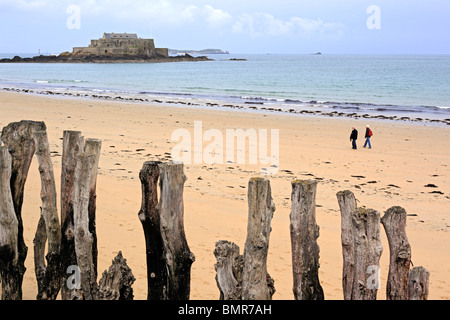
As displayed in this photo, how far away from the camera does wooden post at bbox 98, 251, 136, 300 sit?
13.5ft

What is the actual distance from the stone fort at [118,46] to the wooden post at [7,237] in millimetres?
141972

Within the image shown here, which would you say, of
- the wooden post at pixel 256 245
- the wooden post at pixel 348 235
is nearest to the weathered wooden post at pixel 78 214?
the wooden post at pixel 256 245

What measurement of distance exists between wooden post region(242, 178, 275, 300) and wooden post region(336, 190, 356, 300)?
0.65m

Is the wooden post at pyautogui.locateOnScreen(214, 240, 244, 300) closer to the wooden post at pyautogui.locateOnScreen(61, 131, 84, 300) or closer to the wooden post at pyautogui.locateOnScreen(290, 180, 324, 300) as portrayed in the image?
the wooden post at pyautogui.locateOnScreen(290, 180, 324, 300)

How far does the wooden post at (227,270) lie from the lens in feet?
13.3

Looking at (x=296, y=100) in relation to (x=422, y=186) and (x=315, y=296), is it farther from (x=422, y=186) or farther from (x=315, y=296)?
(x=315, y=296)

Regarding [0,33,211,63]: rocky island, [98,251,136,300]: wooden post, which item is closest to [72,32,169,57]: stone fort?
[0,33,211,63]: rocky island

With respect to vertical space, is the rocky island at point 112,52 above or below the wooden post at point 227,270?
above

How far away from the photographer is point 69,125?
61.3 feet

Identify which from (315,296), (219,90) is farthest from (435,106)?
(315,296)

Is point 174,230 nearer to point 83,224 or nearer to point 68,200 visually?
point 83,224

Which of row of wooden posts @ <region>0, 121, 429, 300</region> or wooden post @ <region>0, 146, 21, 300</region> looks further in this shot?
wooden post @ <region>0, 146, 21, 300</region>

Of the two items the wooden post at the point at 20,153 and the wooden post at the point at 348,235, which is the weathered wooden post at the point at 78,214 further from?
the wooden post at the point at 348,235

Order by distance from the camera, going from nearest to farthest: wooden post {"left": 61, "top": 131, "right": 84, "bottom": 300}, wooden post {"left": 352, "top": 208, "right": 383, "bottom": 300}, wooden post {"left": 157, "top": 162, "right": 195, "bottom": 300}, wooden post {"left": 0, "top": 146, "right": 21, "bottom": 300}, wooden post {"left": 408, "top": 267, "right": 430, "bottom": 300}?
wooden post {"left": 408, "top": 267, "right": 430, "bottom": 300}, wooden post {"left": 352, "top": 208, "right": 383, "bottom": 300}, wooden post {"left": 157, "top": 162, "right": 195, "bottom": 300}, wooden post {"left": 0, "top": 146, "right": 21, "bottom": 300}, wooden post {"left": 61, "top": 131, "right": 84, "bottom": 300}
